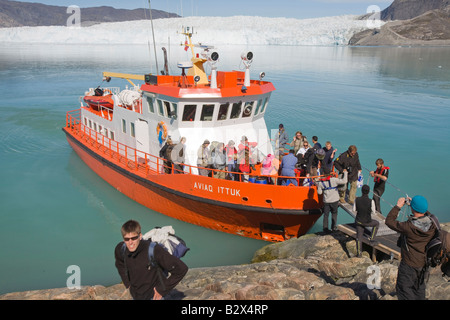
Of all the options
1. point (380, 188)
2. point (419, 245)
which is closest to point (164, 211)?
point (380, 188)

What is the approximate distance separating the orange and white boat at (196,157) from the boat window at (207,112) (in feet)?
0.09

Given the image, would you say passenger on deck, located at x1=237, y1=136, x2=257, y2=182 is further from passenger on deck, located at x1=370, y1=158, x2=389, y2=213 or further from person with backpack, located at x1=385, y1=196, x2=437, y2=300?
person with backpack, located at x1=385, y1=196, x2=437, y2=300

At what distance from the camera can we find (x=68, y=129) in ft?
51.9

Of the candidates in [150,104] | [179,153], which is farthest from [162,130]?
[179,153]

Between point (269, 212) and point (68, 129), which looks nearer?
point (269, 212)

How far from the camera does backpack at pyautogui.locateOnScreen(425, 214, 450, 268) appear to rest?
3537mm

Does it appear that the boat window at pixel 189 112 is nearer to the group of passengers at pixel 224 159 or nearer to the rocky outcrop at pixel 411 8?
the group of passengers at pixel 224 159

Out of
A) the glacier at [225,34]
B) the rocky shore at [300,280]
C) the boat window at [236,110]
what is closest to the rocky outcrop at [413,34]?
the glacier at [225,34]

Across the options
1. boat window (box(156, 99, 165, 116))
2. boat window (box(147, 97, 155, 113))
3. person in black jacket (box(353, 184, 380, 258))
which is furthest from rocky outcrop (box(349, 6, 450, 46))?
person in black jacket (box(353, 184, 380, 258))

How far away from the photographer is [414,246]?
12.1 ft
